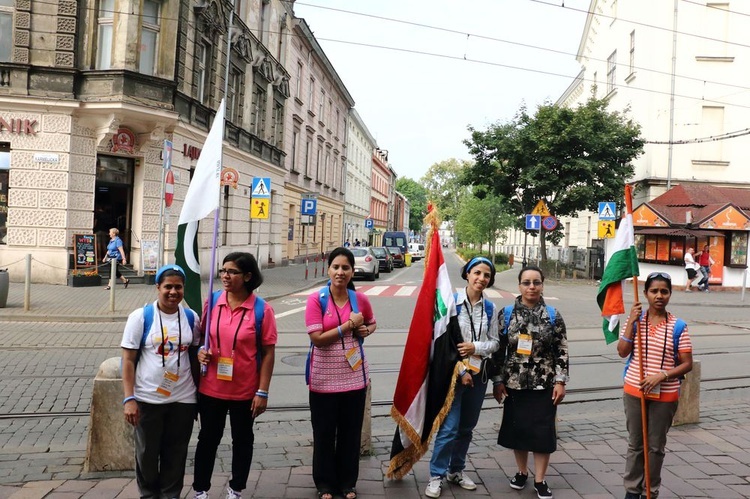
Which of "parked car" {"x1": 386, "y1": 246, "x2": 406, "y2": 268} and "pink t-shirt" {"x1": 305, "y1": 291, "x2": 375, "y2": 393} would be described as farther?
"parked car" {"x1": 386, "y1": 246, "x2": 406, "y2": 268}

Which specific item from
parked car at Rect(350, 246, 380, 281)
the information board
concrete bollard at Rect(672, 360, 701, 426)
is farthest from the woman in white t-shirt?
parked car at Rect(350, 246, 380, 281)

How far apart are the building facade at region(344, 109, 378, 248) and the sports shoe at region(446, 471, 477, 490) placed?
49287mm

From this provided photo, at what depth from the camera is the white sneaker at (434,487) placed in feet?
13.3

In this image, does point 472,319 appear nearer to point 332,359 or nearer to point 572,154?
point 332,359

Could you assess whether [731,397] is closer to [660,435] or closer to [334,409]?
[660,435]

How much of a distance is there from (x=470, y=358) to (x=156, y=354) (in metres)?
1.97

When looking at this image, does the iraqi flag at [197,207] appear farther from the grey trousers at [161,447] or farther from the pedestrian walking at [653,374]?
the pedestrian walking at [653,374]

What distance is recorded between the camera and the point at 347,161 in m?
53.3

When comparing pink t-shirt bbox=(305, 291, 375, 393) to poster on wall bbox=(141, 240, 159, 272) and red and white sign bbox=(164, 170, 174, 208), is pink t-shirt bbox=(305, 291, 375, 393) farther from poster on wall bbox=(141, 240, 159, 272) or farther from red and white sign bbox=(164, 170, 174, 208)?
poster on wall bbox=(141, 240, 159, 272)

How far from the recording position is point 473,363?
13.5 ft

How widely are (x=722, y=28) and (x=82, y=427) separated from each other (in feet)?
97.6

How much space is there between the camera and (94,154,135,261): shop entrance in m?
17.5

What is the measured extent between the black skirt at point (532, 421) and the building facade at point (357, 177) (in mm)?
49457

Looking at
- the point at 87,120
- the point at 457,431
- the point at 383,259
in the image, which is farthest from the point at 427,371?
the point at 383,259
